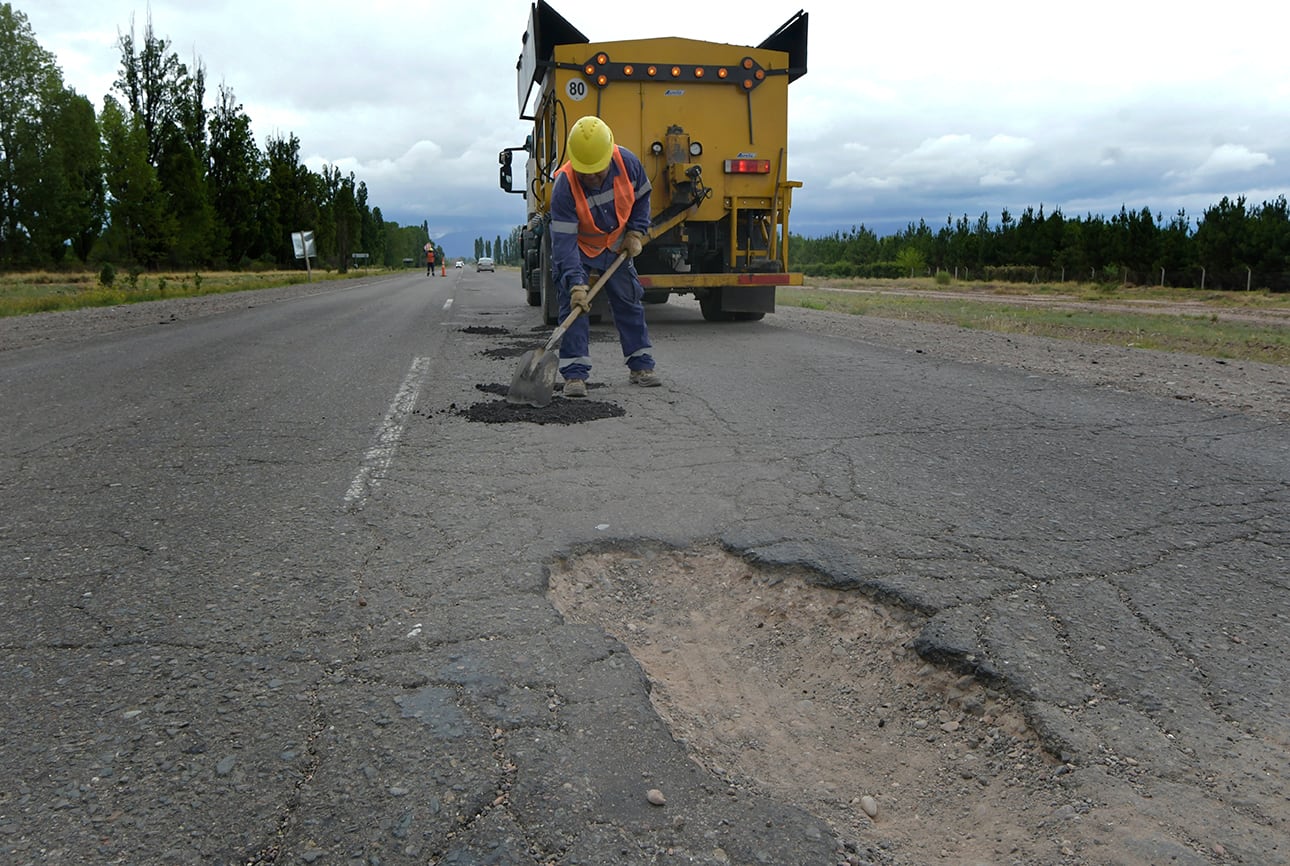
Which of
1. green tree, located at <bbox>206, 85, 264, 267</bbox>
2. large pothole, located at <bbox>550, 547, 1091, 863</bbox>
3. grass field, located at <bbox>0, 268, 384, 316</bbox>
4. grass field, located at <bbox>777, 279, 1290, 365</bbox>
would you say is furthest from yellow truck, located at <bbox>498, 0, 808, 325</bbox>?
green tree, located at <bbox>206, 85, 264, 267</bbox>

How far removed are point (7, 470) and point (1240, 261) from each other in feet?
132

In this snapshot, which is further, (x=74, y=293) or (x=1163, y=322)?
(x=74, y=293)

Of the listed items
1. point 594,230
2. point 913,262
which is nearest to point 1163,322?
point 594,230

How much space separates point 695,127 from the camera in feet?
34.2

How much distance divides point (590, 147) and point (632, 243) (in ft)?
2.58

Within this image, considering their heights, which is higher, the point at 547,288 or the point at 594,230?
the point at 594,230

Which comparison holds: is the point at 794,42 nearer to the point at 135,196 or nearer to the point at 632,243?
the point at 632,243

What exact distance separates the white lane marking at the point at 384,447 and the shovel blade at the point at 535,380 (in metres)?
0.76

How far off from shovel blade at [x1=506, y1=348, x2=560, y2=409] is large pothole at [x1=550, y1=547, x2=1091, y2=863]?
9.36ft

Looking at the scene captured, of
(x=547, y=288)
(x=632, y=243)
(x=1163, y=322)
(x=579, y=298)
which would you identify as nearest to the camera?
(x=579, y=298)

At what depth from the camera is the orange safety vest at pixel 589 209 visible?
633cm

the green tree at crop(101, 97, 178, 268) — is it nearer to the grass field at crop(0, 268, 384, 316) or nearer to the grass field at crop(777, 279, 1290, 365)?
the grass field at crop(0, 268, 384, 316)

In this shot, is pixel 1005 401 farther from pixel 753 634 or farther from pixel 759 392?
pixel 753 634

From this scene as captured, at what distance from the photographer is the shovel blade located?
235 inches
